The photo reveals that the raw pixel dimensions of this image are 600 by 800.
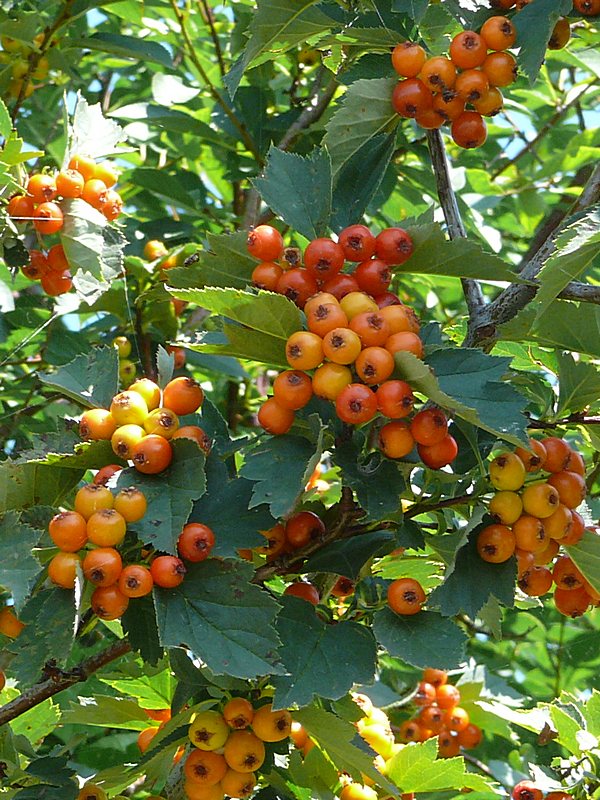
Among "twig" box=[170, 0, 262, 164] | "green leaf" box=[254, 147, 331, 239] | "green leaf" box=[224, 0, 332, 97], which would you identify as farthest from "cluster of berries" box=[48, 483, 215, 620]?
"twig" box=[170, 0, 262, 164]

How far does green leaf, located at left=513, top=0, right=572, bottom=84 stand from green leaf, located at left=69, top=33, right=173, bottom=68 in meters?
1.86

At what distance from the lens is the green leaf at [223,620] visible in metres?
1.65

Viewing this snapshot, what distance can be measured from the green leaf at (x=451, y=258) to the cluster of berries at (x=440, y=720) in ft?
6.15

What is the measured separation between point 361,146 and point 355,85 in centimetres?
14

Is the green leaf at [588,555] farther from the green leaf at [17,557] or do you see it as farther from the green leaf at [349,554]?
the green leaf at [17,557]

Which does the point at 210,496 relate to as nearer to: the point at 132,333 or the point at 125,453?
the point at 125,453

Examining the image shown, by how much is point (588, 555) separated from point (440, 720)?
5.11 feet

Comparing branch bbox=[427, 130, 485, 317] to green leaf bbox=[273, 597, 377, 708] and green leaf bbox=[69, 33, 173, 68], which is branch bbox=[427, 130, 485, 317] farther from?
green leaf bbox=[69, 33, 173, 68]

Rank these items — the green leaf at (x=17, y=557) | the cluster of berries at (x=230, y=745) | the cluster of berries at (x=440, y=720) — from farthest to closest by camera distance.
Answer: the cluster of berries at (x=440, y=720) → the cluster of berries at (x=230, y=745) → the green leaf at (x=17, y=557)

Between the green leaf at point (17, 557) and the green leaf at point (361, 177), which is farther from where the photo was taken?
the green leaf at point (361, 177)

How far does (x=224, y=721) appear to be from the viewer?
195 cm

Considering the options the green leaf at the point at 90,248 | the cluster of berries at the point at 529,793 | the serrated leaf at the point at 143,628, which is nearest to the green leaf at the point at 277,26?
the green leaf at the point at 90,248

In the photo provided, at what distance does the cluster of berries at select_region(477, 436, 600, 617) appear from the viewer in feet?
6.03

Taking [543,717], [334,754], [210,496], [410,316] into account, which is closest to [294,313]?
[410,316]
